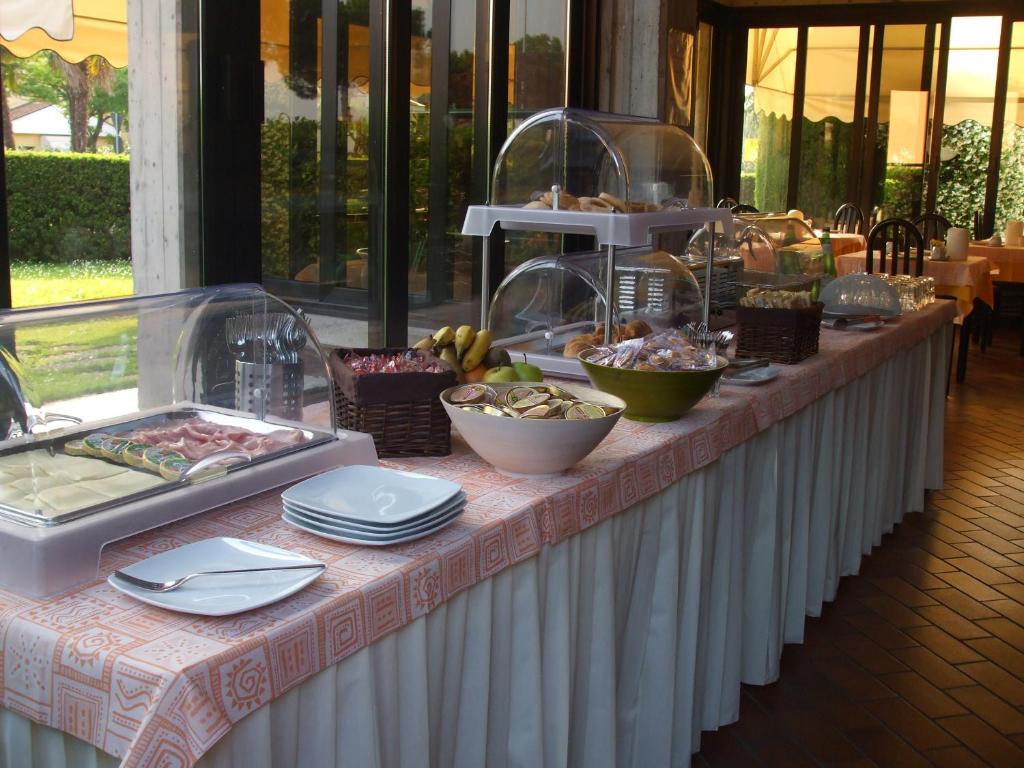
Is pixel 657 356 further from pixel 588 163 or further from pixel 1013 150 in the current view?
pixel 1013 150

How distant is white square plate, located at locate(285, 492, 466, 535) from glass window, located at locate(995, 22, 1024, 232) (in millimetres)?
9325

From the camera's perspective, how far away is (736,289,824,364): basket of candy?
2822 millimetres

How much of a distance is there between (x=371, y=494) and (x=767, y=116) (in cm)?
942

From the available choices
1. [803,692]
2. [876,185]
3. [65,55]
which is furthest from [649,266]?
[876,185]

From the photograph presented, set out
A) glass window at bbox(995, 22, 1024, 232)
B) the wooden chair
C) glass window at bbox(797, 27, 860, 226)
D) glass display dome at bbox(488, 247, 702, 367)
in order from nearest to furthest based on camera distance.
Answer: glass display dome at bbox(488, 247, 702, 367) → the wooden chair → glass window at bbox(995, 22, 1024, 232) → glass window at bbox(797, 27, 860, 226)

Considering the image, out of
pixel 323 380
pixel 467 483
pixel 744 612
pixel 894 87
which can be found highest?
pixel 894 87

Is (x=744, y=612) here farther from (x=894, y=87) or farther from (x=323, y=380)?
(x=894, y=87)

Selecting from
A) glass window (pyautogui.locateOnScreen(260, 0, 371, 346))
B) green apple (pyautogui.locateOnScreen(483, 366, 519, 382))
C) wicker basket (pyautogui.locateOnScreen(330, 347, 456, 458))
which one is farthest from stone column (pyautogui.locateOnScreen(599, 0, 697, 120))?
wicker basket (pyautogui.locateOnScreen(330, 347, 456, 458))

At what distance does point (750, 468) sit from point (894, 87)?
8314 mm

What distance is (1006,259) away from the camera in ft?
25.7

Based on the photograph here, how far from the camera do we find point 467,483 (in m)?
1.73

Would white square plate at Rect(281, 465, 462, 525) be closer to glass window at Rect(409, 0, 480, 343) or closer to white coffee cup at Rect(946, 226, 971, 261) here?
glass window at Rect(409, 0, 480, 343)

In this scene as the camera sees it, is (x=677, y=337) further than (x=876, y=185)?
No

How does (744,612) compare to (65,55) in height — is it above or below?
below
